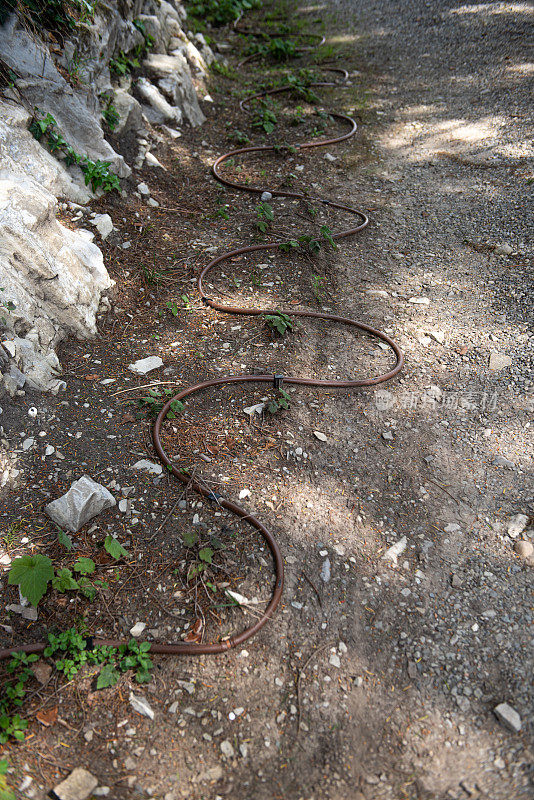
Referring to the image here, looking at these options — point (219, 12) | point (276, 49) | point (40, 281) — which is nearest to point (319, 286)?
point (40, 281)

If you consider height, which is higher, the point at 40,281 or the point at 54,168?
the point at 54,168

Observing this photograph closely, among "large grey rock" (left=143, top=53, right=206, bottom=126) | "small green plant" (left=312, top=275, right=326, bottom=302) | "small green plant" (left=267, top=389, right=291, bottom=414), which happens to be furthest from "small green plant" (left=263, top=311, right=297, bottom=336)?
"large grey rock" (left=143, top=53, right=206, bottom=126)

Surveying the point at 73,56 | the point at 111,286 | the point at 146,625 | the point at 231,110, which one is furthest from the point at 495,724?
the point at 231,110

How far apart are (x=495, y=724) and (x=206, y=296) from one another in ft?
9.66

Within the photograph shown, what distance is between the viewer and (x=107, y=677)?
6.49 ft

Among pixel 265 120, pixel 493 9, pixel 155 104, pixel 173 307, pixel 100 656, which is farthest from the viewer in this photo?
pixel 493 9

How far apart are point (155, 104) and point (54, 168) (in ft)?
7.22

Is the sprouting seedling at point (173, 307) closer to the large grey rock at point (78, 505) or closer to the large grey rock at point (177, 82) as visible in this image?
the large grey rock at point (78, 505)

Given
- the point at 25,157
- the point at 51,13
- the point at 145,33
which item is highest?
the point at 51,13

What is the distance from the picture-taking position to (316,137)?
5.86 metres

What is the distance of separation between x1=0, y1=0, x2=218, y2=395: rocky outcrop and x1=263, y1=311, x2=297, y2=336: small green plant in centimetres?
114

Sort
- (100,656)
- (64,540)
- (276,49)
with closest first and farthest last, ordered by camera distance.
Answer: (100,656) → (64,540) → (276,49)

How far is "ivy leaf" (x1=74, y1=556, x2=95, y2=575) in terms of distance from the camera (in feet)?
7.32

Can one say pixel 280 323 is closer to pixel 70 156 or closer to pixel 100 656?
pixel 70 156
